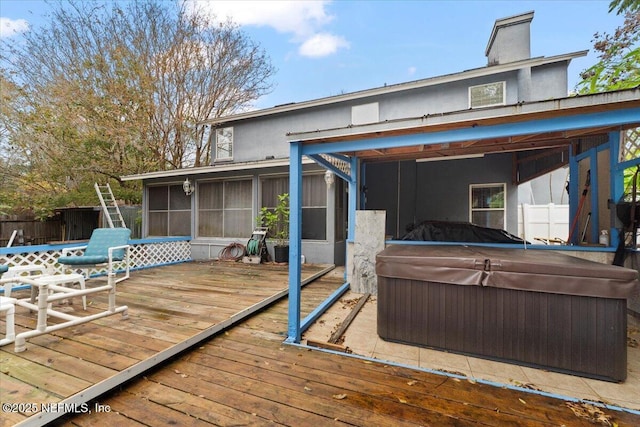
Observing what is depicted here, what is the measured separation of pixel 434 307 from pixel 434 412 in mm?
1052

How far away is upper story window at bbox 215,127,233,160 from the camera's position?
10.0 metres

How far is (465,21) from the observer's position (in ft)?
30.4

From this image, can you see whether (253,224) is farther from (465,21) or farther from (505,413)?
(465,21)

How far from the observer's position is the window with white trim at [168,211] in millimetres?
8505

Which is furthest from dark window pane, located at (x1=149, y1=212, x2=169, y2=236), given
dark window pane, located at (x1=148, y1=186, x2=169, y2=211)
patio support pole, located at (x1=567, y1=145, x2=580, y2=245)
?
patio support pole, located at (x1=567, y1=145, x2=580, y2=245)

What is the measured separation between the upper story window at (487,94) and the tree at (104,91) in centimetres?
1106

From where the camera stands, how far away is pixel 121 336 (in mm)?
2754

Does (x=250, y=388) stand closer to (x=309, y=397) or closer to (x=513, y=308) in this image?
(x=309, y=397)

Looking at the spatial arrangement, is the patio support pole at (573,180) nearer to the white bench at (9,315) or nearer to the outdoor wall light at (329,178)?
the outdoor wall light at (329,178)

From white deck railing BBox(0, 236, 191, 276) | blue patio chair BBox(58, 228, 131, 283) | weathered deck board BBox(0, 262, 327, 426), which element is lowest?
weathered deck board BBox(0, 262, 327, 426)

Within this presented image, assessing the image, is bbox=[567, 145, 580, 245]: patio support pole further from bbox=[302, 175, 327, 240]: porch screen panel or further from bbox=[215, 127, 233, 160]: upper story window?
bbox=[215, 127, 233, 160]: upper story window

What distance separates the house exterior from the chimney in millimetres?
25

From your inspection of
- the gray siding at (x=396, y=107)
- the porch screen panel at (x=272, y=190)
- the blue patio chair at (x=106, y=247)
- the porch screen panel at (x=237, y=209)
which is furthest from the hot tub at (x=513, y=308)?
the gray siding at (x=396, y=107)

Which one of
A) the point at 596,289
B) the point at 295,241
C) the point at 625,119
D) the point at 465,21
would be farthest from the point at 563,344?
the point at 465,21
